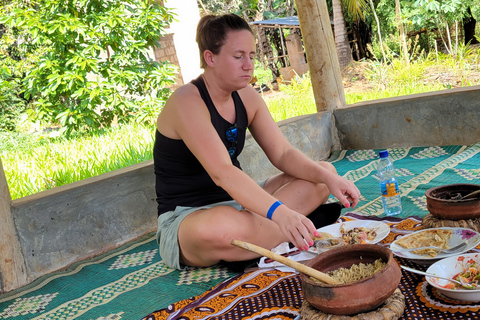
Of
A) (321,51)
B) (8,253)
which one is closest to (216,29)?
(8,253)

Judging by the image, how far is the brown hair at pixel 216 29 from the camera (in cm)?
229

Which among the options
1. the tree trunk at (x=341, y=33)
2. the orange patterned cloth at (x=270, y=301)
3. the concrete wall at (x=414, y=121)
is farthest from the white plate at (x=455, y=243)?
the tree trunk at (x=341, y=33)

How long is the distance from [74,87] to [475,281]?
569cm

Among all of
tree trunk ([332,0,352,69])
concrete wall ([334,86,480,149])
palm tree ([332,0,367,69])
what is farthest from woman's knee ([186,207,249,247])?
tree trunk ([332,0,352,69])

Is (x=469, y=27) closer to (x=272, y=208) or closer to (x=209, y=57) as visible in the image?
(x=209, y=57)

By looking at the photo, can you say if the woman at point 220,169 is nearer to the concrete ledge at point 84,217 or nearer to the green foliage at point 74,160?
the concrete ledge at point 84,217

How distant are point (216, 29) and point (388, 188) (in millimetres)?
1274

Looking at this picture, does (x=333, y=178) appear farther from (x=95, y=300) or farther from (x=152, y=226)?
(x=152, y=226)

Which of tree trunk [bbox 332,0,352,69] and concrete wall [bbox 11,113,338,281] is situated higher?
tree trunk [bbox 332,0,352,69]

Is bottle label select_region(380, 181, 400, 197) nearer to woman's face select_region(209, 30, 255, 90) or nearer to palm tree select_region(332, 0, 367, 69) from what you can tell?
woman's face select_region(209, 30, 255, 90)

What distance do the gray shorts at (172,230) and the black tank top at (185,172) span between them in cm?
4

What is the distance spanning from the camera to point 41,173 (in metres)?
4.15

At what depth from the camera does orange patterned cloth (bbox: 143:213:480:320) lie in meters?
1.61

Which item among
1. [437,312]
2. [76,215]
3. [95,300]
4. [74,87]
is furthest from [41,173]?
[437,312]
